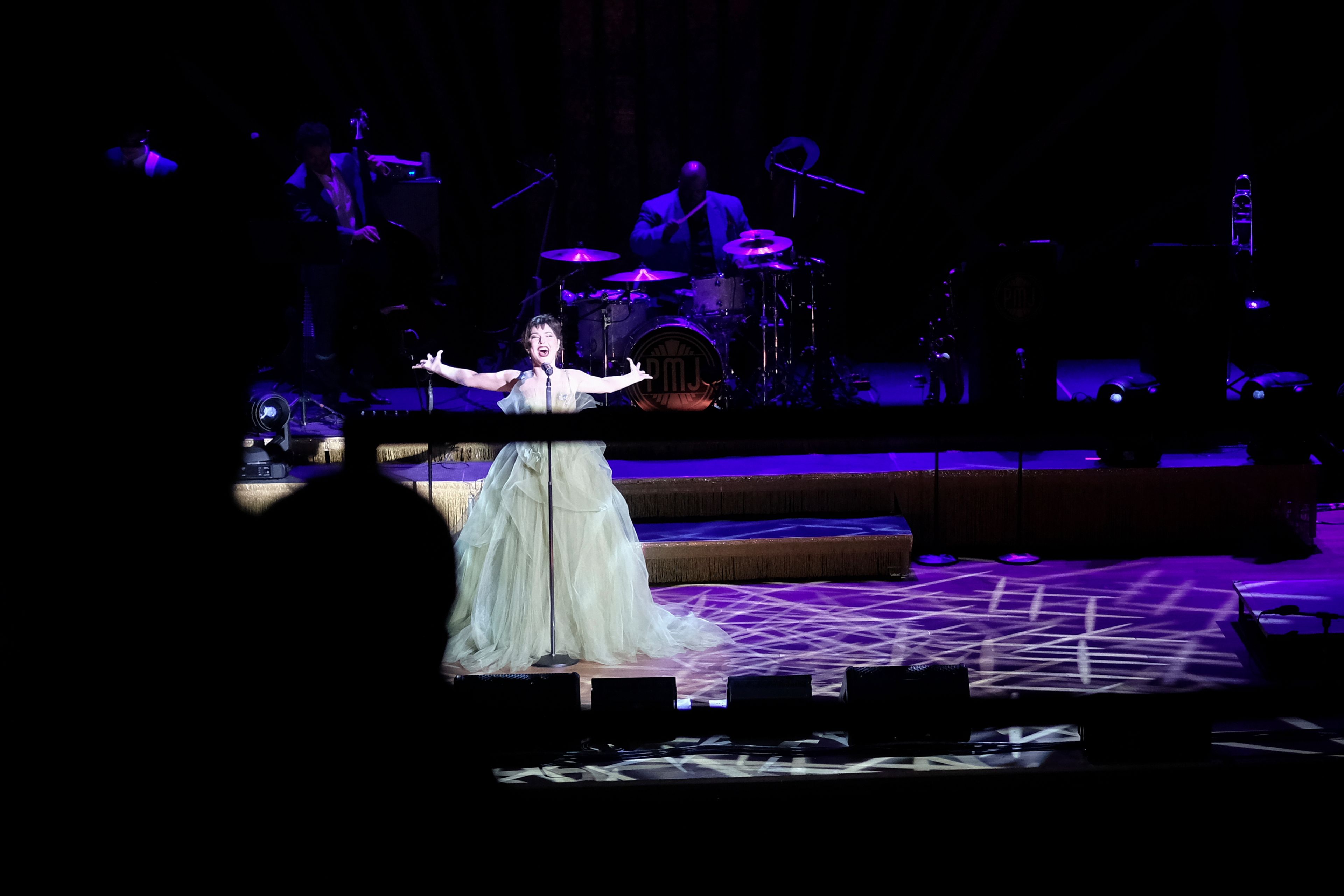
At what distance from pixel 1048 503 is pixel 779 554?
4.82 feet

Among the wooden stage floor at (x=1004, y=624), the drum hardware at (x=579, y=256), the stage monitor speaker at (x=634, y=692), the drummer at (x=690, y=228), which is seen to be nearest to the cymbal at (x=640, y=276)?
the drum hardware at (x=579, y=256)

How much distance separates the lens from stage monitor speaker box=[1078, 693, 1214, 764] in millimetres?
981

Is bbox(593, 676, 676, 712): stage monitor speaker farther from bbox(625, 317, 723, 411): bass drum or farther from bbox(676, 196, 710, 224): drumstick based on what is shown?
bbox(676, 196, 710, 224): drumstick

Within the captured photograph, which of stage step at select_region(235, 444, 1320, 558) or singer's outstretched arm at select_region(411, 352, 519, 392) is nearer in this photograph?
singer's outstretched arm at select_region(411, 352, 519, 392)

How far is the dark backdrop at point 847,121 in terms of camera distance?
730 centimetres

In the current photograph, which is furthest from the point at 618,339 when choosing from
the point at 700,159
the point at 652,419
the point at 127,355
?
the point at 652,419

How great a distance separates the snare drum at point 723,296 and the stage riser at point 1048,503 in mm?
1797

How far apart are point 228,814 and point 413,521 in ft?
1.18

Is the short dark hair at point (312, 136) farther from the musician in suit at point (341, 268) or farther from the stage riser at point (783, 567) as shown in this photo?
the stage riser at point (783, 567)

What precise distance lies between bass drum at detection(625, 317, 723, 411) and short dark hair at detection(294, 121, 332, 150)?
208cm

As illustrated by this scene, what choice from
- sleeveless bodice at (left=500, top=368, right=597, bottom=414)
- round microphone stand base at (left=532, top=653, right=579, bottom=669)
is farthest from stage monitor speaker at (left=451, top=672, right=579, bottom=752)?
sleeveless bodice at (left=500, top=368, right=597, bottom=414)

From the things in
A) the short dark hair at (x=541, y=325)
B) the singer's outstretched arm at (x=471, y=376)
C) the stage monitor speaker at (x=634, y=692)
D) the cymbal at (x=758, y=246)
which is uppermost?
the cymbal at (x=758, y=246)

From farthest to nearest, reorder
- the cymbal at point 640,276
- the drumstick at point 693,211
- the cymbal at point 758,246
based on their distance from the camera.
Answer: the drumstick at point 693,211 → the cymbal at point 640,276 → the cymbal at point 758,246

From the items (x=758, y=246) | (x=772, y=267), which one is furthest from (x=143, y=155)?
(x=772, y=267)
